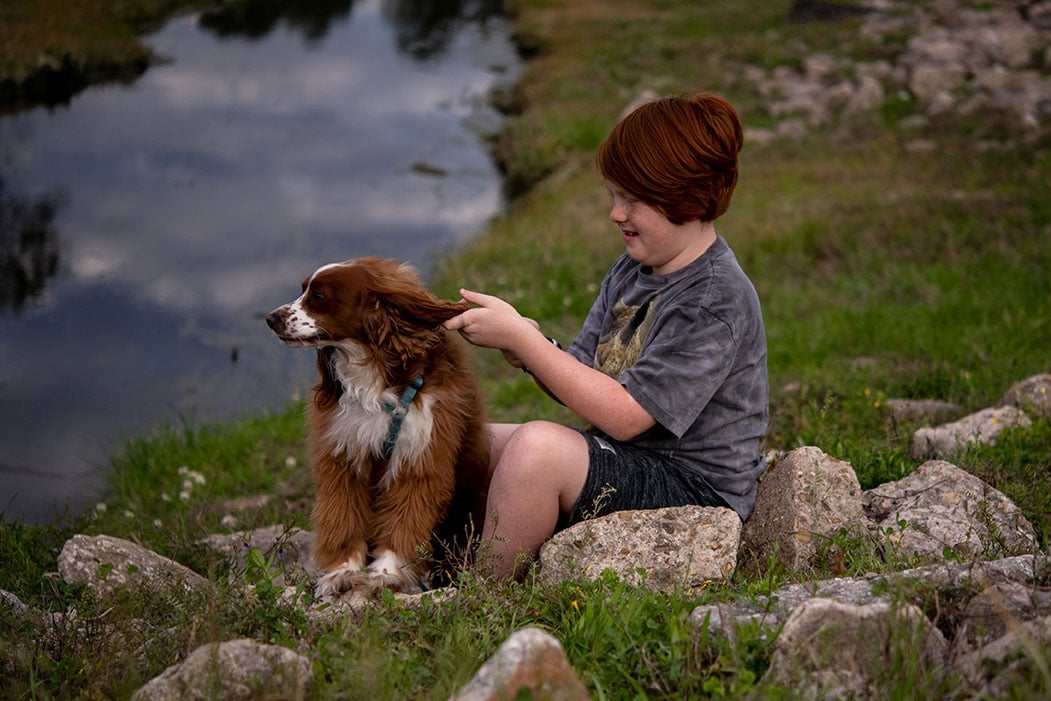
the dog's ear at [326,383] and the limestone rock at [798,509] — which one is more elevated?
the dog's ear at [326,383]

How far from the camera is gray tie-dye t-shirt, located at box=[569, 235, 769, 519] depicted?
3.76 m

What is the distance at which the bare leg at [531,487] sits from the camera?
3.80m

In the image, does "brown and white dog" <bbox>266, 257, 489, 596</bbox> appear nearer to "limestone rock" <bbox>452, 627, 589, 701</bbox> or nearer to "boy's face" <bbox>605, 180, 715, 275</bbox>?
"boy's face" <bbox>605, 180, 715, 275</bbox>

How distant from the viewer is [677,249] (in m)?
3.93

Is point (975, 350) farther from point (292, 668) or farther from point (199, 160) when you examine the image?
point (199, 160)

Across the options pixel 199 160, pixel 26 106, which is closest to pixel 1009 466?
pixel 199 160

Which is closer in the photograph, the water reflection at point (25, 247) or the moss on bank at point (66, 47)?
the water reflection at point (25, 247)

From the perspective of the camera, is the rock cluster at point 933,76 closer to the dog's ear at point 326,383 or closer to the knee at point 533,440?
the knee at point 533,440

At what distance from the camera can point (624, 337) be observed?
4.14 meters

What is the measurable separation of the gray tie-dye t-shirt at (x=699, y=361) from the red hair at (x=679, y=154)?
0.84ft

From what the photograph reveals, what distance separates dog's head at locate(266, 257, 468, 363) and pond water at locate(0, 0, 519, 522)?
251 centimetres

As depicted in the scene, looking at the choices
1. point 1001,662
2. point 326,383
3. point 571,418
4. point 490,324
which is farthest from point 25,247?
point 1001,662

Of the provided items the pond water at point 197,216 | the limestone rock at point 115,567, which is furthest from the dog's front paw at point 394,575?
the pond water at point 197,216

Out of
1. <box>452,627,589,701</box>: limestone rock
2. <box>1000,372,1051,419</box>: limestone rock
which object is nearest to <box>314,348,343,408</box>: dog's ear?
<box>452,627,589,701</box>: limestone rock
